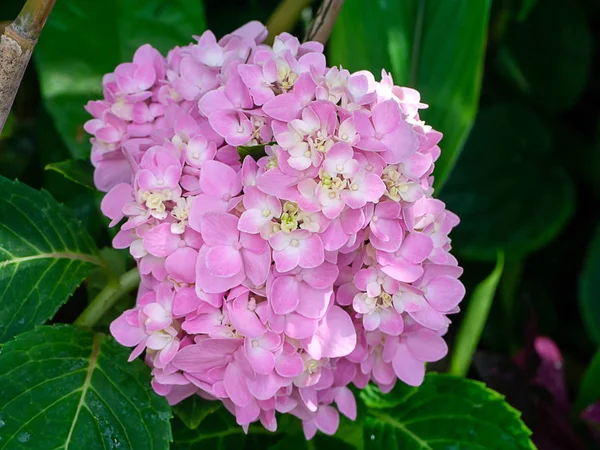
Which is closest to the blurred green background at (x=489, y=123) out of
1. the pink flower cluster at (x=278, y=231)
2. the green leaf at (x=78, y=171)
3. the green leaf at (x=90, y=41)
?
the green leaf at (x=90, y=41)

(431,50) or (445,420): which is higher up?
(431,50)

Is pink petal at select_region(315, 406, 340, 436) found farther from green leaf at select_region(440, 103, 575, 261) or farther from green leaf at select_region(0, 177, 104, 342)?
green leaf at select_region(440, 103, 575, 261)

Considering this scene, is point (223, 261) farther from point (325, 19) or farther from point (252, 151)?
point (325, 19)

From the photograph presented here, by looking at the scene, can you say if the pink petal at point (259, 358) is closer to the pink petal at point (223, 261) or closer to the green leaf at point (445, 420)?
the pink petal at point (223, 261)

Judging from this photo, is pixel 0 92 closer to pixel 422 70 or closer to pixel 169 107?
pixel 169 107

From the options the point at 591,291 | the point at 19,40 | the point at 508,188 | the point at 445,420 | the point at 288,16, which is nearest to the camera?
the point at 19,40

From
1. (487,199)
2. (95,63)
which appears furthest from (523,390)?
(95,63)

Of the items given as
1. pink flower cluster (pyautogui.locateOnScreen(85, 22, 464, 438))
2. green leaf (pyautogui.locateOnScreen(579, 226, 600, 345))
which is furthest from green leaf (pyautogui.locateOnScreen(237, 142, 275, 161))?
green leaf (pyautogui.locateOnScreen(579, 226, 600, 345))

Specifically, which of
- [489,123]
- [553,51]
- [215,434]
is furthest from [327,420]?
[553,51]
